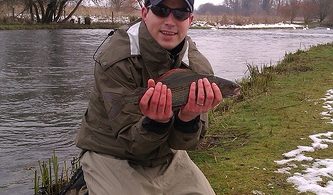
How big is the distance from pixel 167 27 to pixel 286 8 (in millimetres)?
86811

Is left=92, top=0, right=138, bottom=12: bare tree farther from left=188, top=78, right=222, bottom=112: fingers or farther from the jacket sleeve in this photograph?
left=188, top=78, right=222, bottom=112: fingers

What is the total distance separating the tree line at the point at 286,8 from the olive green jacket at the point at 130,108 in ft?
215

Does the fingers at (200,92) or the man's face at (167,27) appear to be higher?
the man's face at (167,27)

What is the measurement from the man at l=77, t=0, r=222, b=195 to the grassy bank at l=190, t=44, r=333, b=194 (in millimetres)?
1156

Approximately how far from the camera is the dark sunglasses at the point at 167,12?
301 cm

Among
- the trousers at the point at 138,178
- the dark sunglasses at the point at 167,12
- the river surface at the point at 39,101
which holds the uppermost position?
the dark sunglasses at the point at 167,12

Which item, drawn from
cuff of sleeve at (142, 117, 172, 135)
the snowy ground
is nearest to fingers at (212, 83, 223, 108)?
cuff of sleeve at (142, 117, 172, 135)

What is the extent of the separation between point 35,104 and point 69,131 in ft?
7.83

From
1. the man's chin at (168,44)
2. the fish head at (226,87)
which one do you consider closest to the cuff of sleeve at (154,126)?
the fish head at (226,87)

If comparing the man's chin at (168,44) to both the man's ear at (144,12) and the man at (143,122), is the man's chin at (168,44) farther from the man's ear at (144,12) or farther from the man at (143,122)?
the man's ear at (144,12)

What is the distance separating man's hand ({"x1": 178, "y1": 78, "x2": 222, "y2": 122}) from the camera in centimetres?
264

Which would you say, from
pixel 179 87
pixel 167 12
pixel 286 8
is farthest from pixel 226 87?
pixel 286 8

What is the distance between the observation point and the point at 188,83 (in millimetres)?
2693

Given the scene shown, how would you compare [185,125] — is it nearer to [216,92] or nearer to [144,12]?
[216,92]
